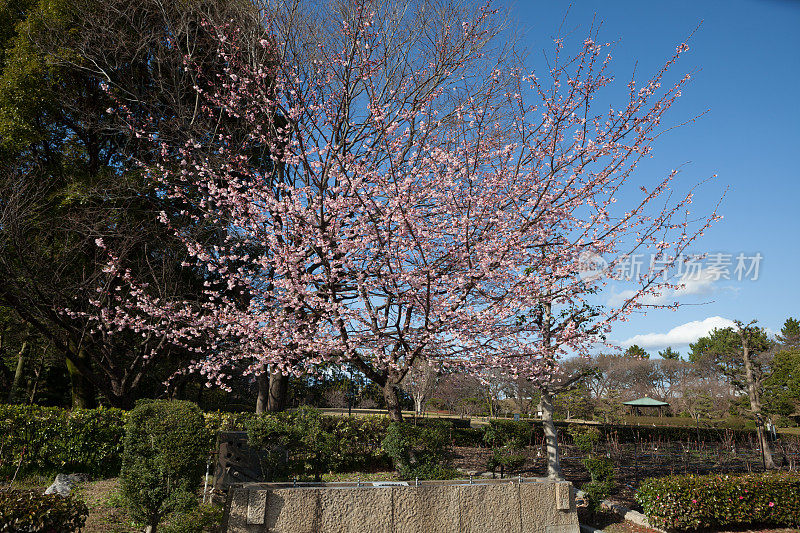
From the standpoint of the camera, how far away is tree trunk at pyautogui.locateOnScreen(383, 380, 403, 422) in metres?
8.75

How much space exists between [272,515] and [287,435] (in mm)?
1703

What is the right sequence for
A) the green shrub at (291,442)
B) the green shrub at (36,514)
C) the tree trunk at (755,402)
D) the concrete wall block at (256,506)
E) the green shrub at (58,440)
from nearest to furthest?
1. the green shrub at (36,514)
2. the concrete wall block at (256,506)
3. the green shrub at (291,442)
4. the green shrub at (58,440)
5. the tree trunk at (755,402)

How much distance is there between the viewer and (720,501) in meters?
7.66

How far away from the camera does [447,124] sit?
1173cm

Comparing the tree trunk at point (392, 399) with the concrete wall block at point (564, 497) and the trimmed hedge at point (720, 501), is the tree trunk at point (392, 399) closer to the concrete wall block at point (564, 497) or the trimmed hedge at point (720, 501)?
the concrete wall block at point (564, 497)

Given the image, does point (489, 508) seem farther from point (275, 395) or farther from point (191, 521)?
point (275, 395)

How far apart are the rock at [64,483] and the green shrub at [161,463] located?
9.68 feet

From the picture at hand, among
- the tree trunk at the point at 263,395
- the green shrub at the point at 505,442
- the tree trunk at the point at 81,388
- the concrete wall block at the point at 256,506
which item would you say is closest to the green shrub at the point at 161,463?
the concrete wall block at the point at 256,506

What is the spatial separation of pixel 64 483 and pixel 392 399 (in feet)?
19.7

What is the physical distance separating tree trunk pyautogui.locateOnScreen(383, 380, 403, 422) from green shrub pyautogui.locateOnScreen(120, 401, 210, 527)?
3.66 m

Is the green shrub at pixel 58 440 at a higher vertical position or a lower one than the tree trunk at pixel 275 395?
lower

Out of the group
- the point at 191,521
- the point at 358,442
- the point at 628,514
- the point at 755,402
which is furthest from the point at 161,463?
the point at 755,402

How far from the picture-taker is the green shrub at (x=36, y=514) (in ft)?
14.2

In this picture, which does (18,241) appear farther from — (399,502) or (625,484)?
(625,484)
